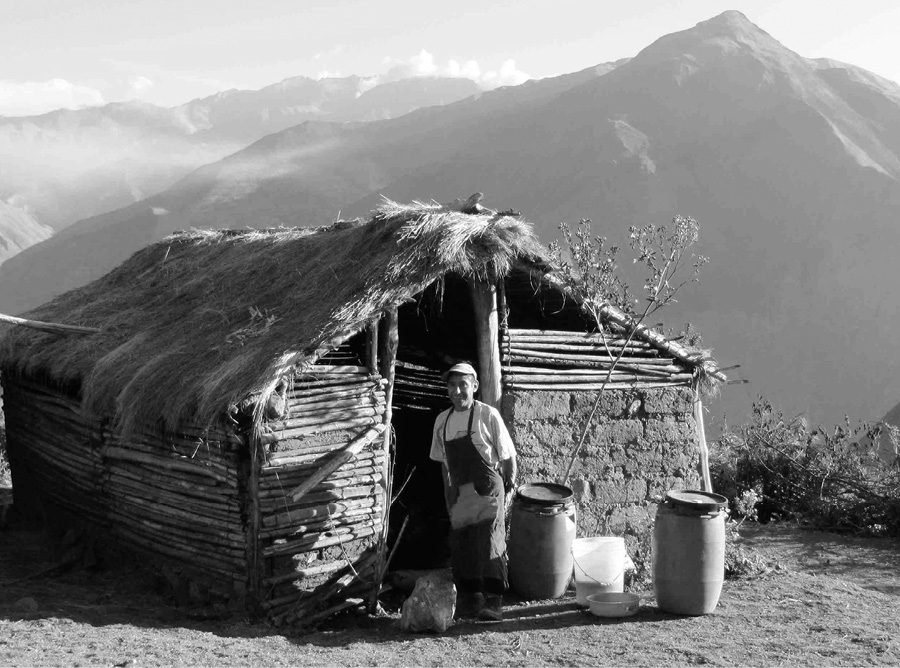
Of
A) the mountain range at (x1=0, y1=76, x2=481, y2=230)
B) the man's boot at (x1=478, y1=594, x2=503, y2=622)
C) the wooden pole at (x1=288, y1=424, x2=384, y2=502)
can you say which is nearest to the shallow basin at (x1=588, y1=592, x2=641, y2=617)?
the man's boot at (x1=478, y1=594, x2=503, y2=622)

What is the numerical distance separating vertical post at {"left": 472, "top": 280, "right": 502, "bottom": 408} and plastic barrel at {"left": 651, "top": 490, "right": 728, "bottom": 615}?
1584 mm

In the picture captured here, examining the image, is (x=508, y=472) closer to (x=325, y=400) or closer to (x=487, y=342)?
(x=487, y=342)

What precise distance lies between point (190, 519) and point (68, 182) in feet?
323

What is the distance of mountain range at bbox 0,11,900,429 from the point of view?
37.2 m

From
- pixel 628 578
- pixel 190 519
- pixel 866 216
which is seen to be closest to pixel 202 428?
pixel 190 519

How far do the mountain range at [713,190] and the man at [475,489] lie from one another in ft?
84.5

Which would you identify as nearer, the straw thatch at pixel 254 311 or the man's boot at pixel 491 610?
the man's boot at pixel 491 610

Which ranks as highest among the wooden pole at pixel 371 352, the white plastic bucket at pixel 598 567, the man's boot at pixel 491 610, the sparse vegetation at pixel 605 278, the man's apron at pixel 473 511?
the sparse vegetation at pixel 605 278

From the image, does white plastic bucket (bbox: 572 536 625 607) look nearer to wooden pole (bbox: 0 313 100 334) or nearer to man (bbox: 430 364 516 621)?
man (bbox: 430 364 516 621)

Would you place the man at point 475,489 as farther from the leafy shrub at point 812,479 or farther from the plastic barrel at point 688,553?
the leafy shrub at point 812,479

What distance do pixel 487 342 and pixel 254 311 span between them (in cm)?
190

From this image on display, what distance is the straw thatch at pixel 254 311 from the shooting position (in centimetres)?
632

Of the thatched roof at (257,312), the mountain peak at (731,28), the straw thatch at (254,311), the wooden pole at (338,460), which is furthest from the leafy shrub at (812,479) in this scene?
the mountain peak at (731,28)

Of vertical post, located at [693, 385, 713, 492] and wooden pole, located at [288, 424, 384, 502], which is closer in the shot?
wooden pole, located at [288, 424, 384, 502]
